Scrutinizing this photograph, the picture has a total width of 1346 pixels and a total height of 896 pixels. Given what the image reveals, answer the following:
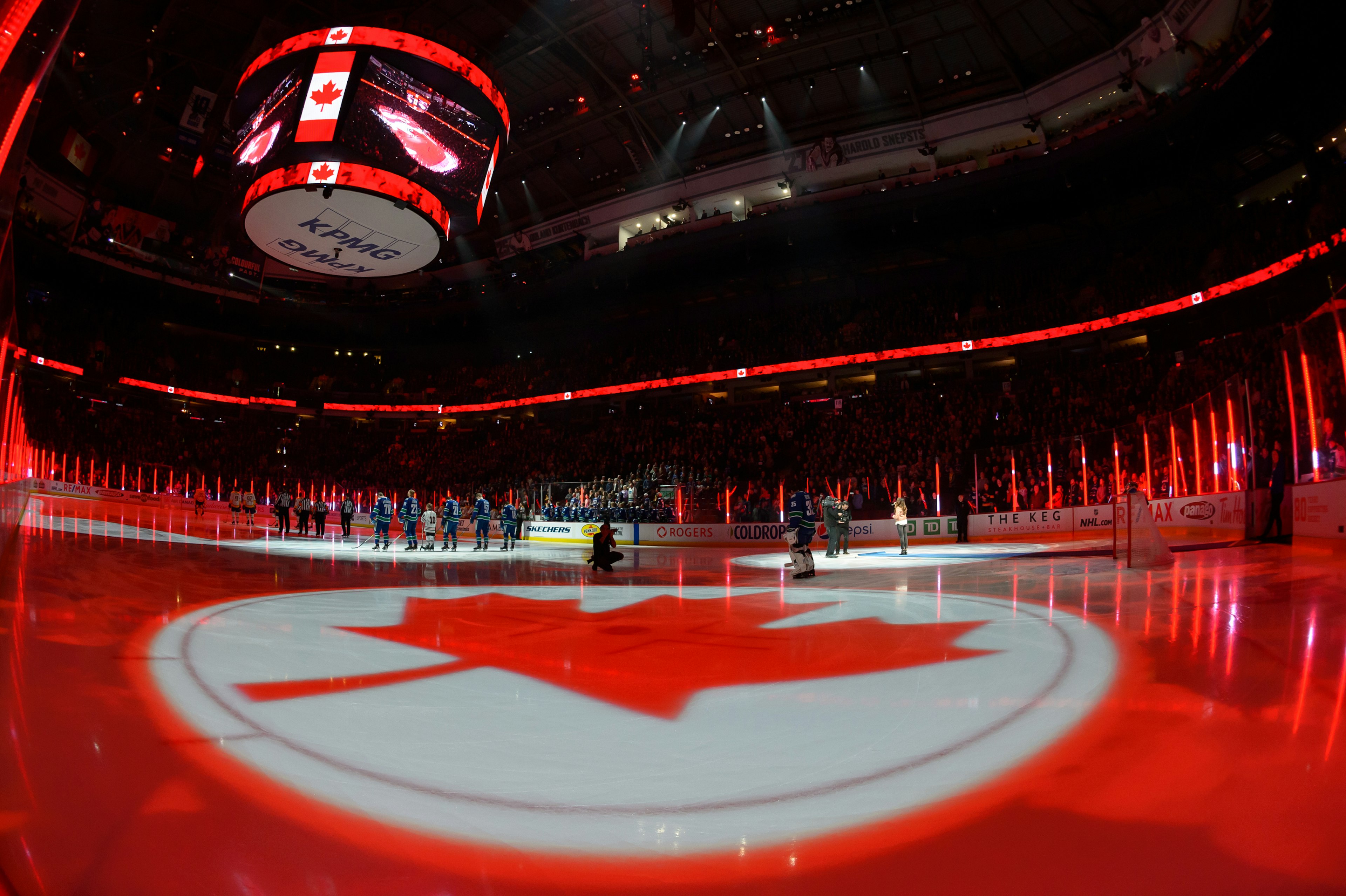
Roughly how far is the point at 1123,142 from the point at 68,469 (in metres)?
43.2

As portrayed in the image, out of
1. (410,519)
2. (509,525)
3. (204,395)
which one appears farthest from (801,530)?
(204,395)

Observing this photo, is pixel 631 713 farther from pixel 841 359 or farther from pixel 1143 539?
pixel 841 359

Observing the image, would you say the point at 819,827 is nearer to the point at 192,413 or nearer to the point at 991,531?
the point at 991,531

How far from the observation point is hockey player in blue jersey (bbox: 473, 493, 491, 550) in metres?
18.5

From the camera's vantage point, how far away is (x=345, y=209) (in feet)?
52.8

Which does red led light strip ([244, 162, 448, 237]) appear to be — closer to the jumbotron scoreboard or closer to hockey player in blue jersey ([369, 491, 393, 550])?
the jumbotron scoreboard

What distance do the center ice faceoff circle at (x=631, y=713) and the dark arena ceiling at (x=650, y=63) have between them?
23.4 meters

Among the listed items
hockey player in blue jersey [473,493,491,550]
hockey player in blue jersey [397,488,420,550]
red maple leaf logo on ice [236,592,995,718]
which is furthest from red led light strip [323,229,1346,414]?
red maple leaf logo on ice [236,592,995,718]

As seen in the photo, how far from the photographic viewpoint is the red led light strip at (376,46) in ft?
48.9

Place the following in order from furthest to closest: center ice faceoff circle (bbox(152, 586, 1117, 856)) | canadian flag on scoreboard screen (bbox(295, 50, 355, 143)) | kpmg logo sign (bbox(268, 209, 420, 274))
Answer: kpmg logo sign (bbox(268, 209, 420, 274)), canadian flag on scoreboard screen (bbox(295, 50, 355, 143)), center ice faceoff circle (bbox(152, 586, 1117, 856))

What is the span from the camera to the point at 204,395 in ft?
143

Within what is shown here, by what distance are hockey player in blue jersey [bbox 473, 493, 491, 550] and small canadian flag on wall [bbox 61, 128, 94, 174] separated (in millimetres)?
28805

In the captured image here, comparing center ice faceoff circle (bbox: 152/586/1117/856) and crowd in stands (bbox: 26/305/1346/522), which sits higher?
crowd in stands (bbox: 26/305/1346/522)

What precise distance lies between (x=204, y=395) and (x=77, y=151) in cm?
1637
